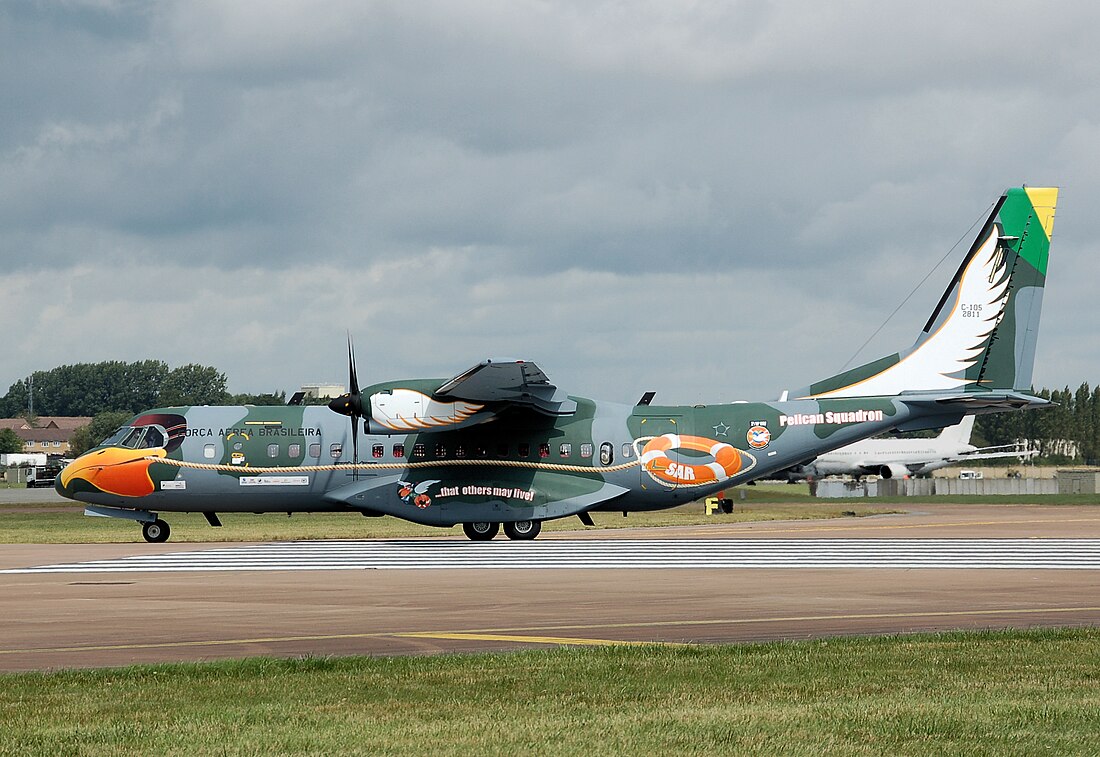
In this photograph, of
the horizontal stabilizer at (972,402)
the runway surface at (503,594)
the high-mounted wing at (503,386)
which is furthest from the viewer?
the horizontal stabilizer at (972,402)

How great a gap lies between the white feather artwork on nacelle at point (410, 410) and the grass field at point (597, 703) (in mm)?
20329

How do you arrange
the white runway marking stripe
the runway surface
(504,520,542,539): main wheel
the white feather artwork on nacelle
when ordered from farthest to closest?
(504,520,542,539): main wheel, the white feather artwork on nacelle, the white runway marking stripe, the runway surface

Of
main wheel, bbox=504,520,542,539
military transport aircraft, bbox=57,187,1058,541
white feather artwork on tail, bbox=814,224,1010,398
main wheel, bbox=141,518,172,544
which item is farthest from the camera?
main wheel, bbox=141,518,172,544

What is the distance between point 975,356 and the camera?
Result: 37.1m

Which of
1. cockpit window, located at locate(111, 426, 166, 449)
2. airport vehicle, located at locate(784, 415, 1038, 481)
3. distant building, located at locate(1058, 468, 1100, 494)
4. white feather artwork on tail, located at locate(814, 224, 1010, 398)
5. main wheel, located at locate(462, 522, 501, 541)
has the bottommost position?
distant building, located at locate(1058, 468, 1100, 494)

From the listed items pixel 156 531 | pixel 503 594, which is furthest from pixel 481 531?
pixel 503 594

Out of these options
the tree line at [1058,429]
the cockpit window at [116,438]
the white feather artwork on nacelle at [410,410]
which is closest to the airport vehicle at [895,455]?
the tree line at [1058,429]

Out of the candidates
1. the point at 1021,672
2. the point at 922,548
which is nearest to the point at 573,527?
the point at 922,548

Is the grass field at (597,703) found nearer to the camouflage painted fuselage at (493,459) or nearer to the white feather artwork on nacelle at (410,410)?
the white feather artwork on nacelle at (410,410)

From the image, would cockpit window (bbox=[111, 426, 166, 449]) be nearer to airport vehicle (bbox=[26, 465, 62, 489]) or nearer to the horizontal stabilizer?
the horizontal stabilizer

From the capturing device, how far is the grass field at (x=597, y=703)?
9.05 meters

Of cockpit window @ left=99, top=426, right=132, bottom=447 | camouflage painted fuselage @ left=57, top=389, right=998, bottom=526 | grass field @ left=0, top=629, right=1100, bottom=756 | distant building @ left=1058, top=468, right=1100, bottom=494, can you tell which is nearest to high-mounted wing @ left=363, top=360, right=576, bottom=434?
camouflage painted fuselage @ left=57, top=389, right=998, bottom=526

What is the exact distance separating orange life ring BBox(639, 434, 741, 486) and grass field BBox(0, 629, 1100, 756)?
21.7 metres

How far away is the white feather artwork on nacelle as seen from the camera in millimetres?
33344
